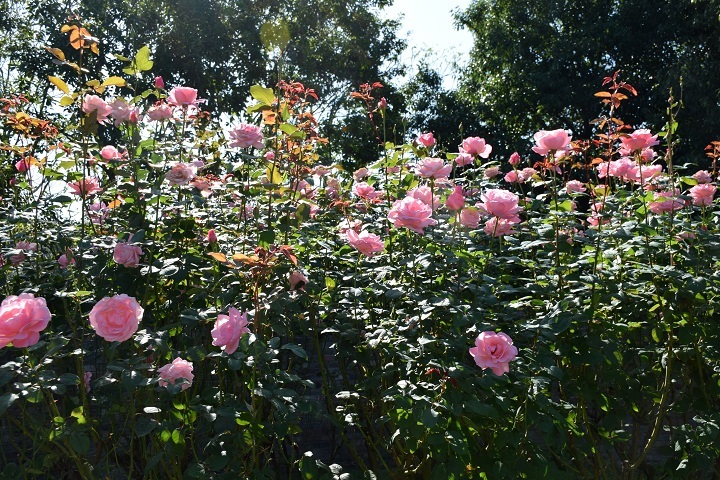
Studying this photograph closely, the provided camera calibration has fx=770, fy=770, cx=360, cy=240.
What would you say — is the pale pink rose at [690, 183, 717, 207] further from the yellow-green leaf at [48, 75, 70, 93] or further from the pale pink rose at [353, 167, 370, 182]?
the yellow-green leaf at [48, 75, 70, 93]

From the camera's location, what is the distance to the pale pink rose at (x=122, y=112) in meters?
2.40

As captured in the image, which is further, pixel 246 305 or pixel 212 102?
pixel 212 102

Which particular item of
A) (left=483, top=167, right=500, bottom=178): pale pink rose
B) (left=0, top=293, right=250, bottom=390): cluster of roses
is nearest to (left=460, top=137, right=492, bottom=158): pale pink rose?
(left=483, top=167, right=500, bottom=178): pale pink rose

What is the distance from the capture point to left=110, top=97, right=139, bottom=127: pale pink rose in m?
2.40

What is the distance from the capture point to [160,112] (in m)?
2.77

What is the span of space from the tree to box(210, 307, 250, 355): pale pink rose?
11.4m

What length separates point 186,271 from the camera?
7.64 feet

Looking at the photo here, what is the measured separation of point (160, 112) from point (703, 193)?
2.05m

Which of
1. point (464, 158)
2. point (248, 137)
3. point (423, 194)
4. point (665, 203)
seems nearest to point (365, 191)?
point (464, 158)

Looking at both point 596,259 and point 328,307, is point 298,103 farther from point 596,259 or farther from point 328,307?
point 596,259

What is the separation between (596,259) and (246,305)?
1.11m

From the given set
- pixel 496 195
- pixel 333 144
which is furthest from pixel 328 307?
pixel 333 144

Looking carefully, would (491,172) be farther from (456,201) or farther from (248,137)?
(248,137)

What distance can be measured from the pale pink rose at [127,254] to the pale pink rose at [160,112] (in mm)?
664
